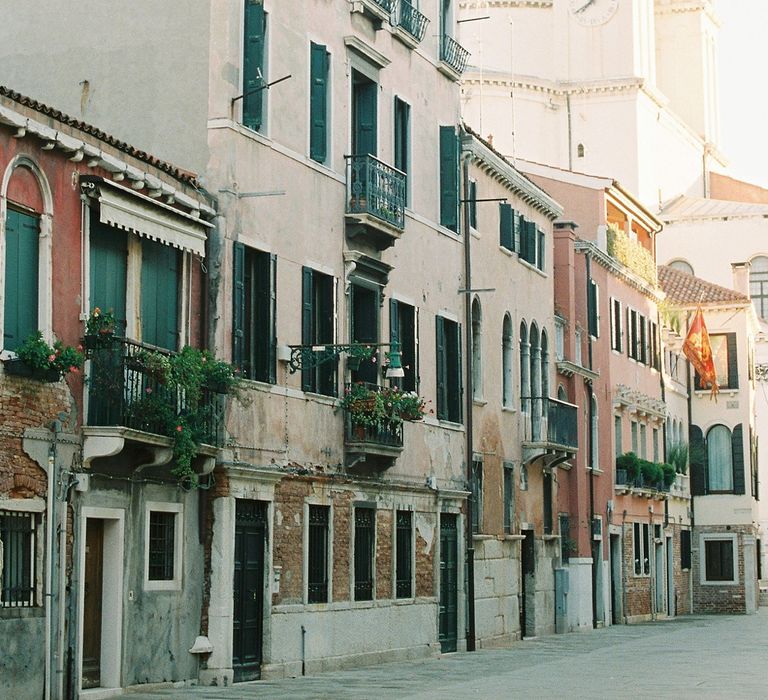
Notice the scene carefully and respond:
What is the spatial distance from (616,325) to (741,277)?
55.6ft

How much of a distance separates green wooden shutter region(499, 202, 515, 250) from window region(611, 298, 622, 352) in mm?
11070

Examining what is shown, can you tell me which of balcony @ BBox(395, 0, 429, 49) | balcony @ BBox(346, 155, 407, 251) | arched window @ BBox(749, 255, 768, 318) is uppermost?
arched window @ BBox(749, 255, 768, 318)

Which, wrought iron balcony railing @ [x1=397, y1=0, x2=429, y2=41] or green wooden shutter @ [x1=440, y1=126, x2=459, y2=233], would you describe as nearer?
wrought iron balcony railing @ [x1=397, y1=0, x2=429, y2=41]

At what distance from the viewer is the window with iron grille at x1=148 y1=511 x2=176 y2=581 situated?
19578mm

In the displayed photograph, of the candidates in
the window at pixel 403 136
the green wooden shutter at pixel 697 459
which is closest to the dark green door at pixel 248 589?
the window at pixel 403 136

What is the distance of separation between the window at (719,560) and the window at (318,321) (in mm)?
33010

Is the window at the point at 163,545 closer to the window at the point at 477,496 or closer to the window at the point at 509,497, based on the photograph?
the window at the point at 477,496

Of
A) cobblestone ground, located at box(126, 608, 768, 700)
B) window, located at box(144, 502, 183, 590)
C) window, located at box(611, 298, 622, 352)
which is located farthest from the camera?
window, located at box(611, 298, 622, 352)

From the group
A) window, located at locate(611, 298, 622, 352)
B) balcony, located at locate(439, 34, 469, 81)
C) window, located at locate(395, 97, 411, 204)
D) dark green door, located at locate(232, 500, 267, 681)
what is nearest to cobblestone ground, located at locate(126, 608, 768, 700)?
dark green door, located at locate(232, 500, 267, 681)

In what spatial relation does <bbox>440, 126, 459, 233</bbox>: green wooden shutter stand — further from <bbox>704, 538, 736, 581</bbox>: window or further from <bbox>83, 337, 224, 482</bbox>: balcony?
<bbox>704, 538, 736, 581</bbox>: window

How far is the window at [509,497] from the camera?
3315 cm

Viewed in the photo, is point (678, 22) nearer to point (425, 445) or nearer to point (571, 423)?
point (571, 423)

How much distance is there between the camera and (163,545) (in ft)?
65.2

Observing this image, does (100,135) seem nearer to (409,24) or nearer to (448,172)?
(409,24)
